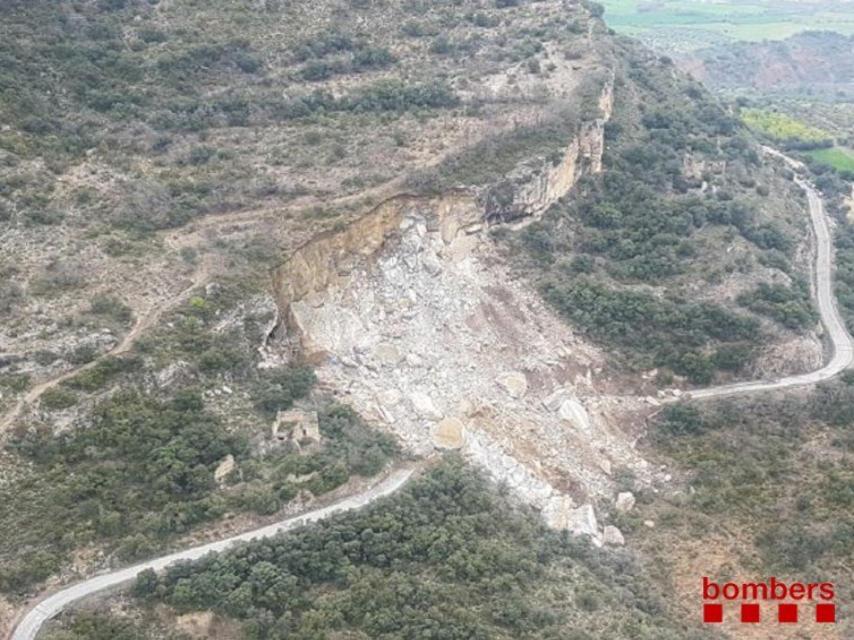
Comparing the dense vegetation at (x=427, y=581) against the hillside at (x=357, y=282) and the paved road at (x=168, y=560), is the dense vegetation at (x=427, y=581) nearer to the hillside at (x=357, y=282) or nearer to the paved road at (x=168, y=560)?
the hillside at (x=357, y=282)

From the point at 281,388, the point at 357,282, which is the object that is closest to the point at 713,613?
the point at 281,388

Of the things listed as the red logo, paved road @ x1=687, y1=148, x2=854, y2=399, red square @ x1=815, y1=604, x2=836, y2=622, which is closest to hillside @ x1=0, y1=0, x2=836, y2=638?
paved road @ x1=687, y1=148, x2=854, y2=399

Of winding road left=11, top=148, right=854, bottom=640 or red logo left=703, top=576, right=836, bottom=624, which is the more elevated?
winding road left=11, top=148, right=854, bottom=640

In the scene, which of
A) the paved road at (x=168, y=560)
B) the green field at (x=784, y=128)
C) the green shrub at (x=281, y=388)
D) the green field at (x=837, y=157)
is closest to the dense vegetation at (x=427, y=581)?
the paved road at (x=168, y=560)

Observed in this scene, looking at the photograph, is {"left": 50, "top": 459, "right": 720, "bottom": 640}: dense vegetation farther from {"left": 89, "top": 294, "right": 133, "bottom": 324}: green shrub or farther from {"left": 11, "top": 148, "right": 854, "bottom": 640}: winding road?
{"left": 89, "top": 294, "right": 133, "bottom": 324}: green shrub

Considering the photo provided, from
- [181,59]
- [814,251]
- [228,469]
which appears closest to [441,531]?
[228,469]

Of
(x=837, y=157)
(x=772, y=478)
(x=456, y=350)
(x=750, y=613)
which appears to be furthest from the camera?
(x=837, y=157)

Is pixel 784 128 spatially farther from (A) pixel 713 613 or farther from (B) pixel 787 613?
(A) pixel 713 613
